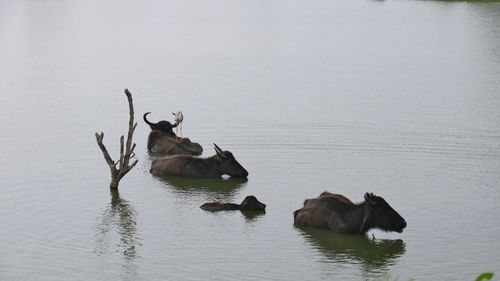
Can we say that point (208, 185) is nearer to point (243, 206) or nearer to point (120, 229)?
point (243, 206)

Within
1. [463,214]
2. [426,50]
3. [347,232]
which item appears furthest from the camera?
[426,50]

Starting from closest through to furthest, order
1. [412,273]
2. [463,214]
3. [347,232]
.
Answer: [412,273], [347,232], [463,214]

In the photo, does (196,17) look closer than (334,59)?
No

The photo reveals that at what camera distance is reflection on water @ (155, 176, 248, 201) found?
18.2 meters

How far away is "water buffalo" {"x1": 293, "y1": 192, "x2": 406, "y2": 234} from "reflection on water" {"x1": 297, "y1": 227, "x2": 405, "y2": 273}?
0.12 m

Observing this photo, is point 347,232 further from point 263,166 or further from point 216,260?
point 263,166

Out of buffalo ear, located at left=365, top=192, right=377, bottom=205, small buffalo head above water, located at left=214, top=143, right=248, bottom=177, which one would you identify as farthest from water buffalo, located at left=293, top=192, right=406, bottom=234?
small buffalo head above water, located at left=214, top=143, right=248, bottom=177

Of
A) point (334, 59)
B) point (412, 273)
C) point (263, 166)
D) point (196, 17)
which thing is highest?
point (196, 17)

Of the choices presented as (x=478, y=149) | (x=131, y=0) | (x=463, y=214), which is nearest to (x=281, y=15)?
(x=131, y=0)

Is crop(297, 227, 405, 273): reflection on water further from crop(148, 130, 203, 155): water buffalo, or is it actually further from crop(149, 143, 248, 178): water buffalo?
crop(148, 130, 203, 155): water buffalo

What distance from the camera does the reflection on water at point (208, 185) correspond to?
59.7ft

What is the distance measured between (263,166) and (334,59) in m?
18.8

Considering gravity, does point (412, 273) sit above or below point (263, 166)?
below

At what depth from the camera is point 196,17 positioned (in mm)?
59875
